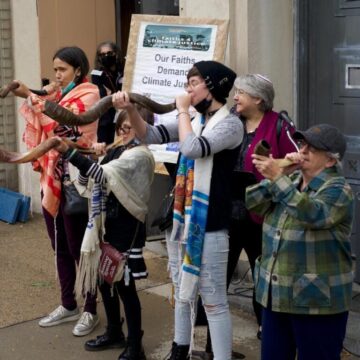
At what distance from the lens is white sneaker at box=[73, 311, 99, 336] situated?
532 centimetres

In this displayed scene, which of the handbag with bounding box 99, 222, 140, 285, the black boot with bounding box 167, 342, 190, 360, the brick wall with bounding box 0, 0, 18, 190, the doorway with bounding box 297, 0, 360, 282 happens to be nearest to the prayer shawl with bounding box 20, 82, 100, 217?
the handbag with bounding box 99, 222, 140, 285

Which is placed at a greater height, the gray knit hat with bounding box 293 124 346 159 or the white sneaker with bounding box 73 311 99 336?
the gray knit hat with bounding box 293 124 346 159

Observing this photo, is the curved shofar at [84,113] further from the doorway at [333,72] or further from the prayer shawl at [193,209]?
the doorway at [333,72]

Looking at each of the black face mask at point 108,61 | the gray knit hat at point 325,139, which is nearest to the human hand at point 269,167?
the gray knit hat at point 325,139

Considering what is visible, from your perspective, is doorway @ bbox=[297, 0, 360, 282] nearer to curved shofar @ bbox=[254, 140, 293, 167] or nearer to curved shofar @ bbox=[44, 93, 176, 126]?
curved shofar @ bbox=[44, 93, 176, 126]

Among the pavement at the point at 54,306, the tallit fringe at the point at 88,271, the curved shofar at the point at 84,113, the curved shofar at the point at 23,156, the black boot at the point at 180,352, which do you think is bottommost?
the pavement at the point at 54,306

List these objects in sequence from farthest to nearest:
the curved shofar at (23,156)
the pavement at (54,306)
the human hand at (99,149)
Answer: the pavement at (54,306) < the human hand at (99,149) < the curved shofar at (23,156)

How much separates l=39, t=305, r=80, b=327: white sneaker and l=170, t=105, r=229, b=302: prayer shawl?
1.51m

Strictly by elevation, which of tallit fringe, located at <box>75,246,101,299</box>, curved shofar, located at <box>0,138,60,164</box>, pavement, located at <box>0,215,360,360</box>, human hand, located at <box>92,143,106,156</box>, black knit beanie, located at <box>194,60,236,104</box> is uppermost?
black knit beanie, located at <box>194,60,236,104</box>

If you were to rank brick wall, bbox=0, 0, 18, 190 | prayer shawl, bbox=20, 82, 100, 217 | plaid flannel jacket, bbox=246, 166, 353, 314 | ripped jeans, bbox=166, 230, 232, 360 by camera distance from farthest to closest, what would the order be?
brick wall, bbox=0, 0, 18, 190, prayer shawl, bbox=20, 82, 100, 217, ripped jeans, bbox=166, 230, 232, 360, plaid flannel jacket, bbox=246, 166, 353, 314

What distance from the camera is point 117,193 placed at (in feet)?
15.0

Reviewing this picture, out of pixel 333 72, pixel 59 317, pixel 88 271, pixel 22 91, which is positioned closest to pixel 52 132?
pixel 22 91

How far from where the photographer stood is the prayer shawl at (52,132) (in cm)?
523

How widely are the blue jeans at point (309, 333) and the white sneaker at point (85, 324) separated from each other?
6.54ft
